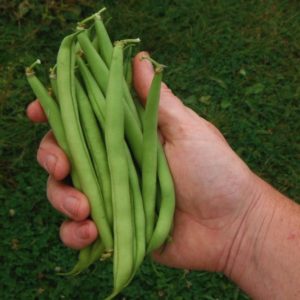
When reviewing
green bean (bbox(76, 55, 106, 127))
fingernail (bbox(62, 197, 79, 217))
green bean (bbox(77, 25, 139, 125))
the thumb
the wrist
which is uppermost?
green bean (bbox(77, 25, 139, 125))

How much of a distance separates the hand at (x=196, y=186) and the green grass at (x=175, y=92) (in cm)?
75

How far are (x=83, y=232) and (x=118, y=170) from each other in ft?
0.95

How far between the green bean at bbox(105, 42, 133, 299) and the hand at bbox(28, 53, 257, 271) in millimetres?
288

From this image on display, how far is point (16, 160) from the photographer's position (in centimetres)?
350

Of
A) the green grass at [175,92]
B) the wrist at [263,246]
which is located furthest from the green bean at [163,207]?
the green grass at [175,92]

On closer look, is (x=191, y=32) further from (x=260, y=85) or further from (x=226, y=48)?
(x=260, y=85)

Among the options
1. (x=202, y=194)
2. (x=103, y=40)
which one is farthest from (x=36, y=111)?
(x=202, y=194)

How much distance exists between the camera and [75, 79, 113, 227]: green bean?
7.24ft

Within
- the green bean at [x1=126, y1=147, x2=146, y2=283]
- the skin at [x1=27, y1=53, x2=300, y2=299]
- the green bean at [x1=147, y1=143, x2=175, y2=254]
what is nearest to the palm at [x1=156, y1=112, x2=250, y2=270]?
the skin at [x1=27, y1=53, x2=300, y2=299]

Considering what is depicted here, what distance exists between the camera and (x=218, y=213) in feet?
8.27

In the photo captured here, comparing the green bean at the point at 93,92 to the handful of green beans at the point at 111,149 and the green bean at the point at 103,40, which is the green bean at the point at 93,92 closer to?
the handful of green beans at the point at 111,149

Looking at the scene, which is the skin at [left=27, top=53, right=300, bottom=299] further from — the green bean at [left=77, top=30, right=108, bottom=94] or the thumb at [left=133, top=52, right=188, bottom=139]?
the green bean at [left=77, top=30, right=108, bottom=94]

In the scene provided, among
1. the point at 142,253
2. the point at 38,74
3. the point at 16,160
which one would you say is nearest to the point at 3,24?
the point at 38,74

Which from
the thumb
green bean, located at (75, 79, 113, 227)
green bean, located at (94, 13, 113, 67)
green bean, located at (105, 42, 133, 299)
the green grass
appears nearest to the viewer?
green bean, located at (105, 42, 133, 299)
